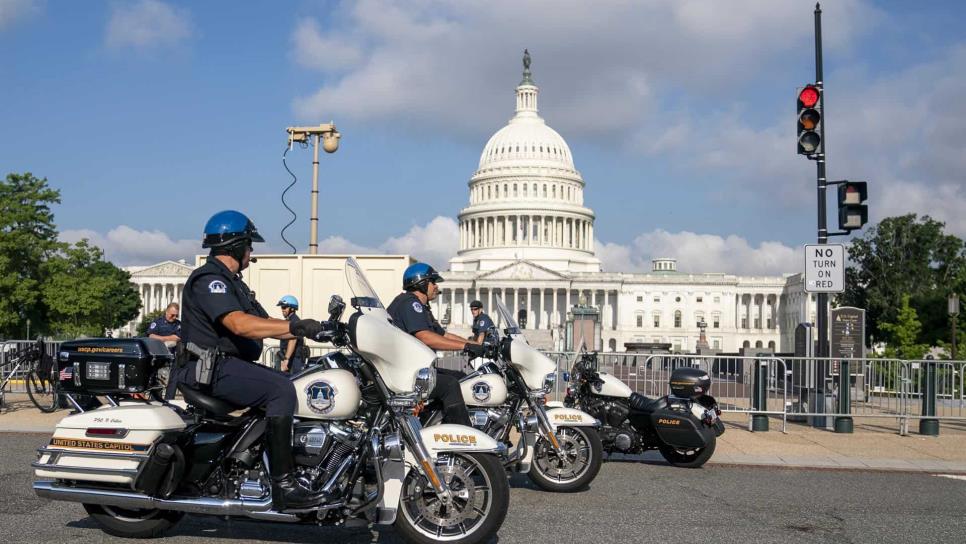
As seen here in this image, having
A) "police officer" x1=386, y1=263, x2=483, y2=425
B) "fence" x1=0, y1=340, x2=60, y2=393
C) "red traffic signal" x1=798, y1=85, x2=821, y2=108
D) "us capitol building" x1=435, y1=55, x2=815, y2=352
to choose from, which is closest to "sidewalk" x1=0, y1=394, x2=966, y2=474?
"fence" x1=0, y1=340, x2=60, y2=393

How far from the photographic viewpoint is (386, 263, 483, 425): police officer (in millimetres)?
7535

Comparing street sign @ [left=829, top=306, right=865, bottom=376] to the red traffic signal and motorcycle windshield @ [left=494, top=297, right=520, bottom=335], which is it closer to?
the red traffic signal

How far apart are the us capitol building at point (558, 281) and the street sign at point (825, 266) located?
101603mm

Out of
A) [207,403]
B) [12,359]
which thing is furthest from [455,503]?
[12,359]

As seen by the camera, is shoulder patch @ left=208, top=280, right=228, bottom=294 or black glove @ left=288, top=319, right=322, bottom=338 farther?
shoulder patch @ left=208, top=280, right=228, bottom=294

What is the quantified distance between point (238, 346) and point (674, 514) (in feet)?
13.0

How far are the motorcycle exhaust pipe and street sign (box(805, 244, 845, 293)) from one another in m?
12.3

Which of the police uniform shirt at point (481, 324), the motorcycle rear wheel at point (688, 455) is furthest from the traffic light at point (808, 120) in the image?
the police uniform shirt at point (481, 324)

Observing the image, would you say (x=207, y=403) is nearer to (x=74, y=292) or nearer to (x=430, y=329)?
(x=430, y=329)

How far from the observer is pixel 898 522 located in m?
7.82

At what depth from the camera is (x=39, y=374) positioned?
52.8 ft

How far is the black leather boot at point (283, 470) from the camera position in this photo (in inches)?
226

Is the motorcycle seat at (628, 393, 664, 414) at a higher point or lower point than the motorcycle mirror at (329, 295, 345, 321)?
lower

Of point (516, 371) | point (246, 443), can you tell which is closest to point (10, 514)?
point (246, 443)
